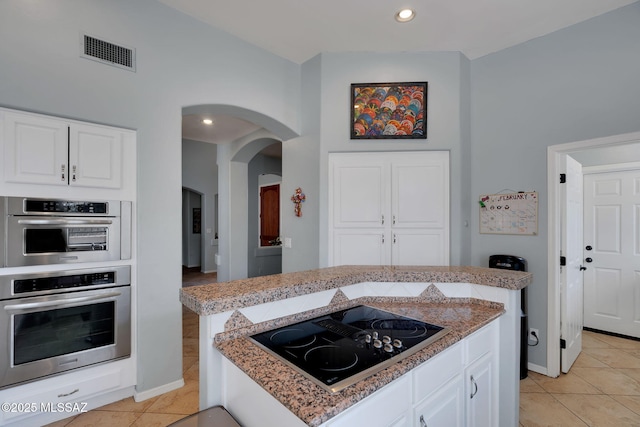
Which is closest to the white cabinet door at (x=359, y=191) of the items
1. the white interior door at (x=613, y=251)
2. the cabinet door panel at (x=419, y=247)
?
the cabinet door panel at (x=419, y=247)

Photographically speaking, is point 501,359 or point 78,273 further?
point 78,273

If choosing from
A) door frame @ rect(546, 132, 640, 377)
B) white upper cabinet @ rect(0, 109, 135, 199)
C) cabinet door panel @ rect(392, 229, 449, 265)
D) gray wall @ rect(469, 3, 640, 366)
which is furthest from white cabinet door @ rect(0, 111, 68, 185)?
door frame @ rect(546, 132, 640, 377)

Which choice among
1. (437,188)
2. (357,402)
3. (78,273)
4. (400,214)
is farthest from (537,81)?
(78,273)

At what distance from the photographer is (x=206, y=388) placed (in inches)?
49.7

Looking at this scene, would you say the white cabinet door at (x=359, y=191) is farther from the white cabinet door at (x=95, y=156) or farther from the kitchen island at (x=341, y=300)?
the white cabinet door at (x=95, y=156)

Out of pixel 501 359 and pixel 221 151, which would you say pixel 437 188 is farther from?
pixel 221 151

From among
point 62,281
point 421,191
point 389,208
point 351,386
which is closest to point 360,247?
point 389,208

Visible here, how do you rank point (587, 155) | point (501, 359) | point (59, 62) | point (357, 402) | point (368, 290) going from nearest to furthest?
point (357, 402) → point (501, 359) → point (368, 290) → point (59, 62) → point (587, 155)

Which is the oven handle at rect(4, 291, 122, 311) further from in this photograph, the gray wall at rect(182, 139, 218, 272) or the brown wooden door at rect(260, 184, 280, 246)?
the gray wall at rect(182, 139, 218, 272)

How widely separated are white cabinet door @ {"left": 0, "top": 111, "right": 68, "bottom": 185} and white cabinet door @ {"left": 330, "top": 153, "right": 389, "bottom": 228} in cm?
226

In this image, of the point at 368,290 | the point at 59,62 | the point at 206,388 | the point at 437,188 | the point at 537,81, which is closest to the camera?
the point at 206,388

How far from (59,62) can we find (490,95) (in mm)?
3745

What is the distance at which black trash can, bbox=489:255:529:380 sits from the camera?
9.16 ft

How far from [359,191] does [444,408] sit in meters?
2.22
